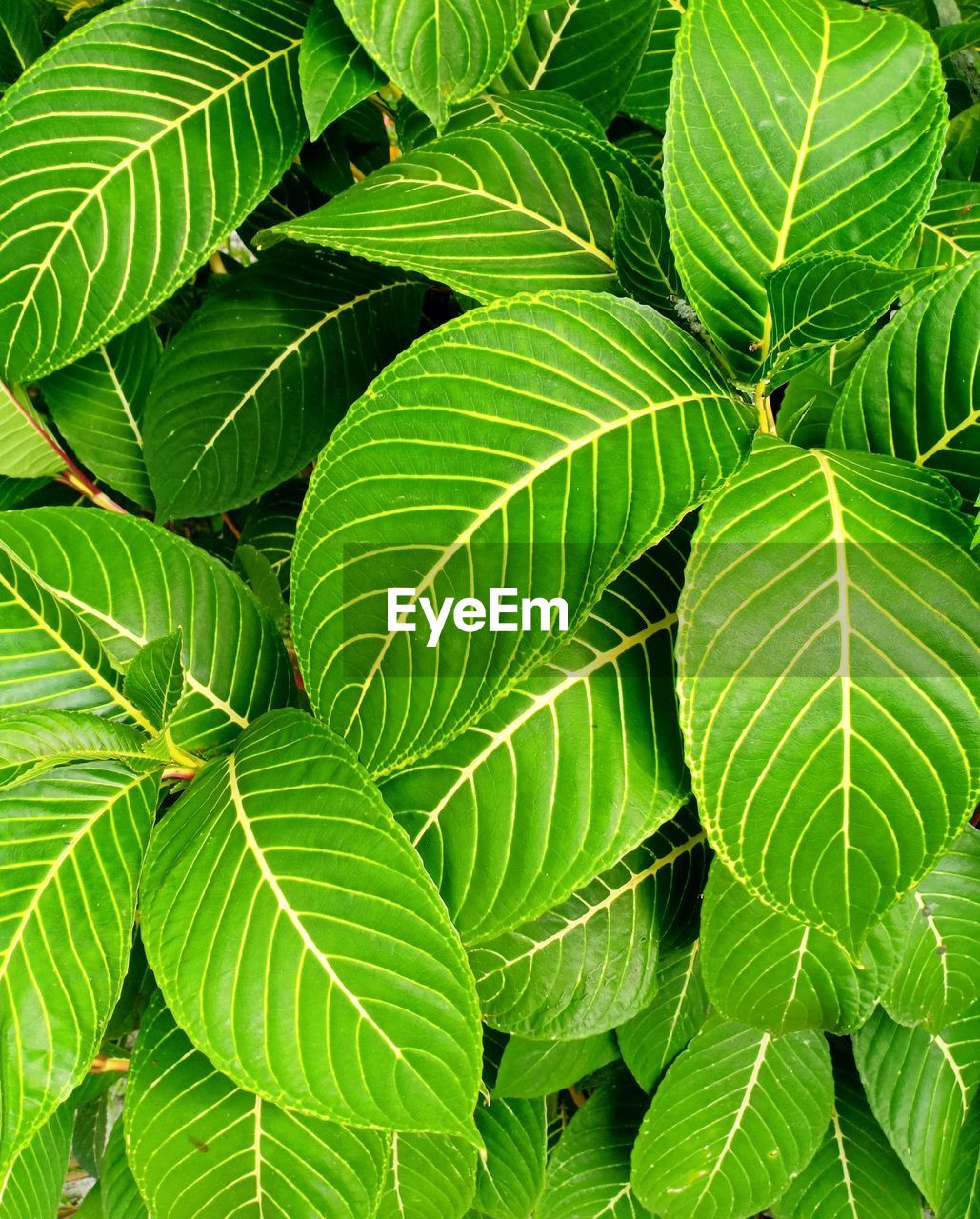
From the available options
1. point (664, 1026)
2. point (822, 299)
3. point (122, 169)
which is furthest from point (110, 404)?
point (664, 1026)

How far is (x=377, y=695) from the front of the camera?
2.04 feet

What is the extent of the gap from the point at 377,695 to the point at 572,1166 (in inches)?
32.1

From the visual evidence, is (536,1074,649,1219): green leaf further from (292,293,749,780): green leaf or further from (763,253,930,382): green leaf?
(763,253,930,382): green leaf

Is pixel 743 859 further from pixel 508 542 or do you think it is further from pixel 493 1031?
pixel 493 1031

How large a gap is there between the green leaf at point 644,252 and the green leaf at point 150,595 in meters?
0.43

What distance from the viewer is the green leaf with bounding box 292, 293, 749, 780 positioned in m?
0.59

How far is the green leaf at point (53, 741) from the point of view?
1.96ft

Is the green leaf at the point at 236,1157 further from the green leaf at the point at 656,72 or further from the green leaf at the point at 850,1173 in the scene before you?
the green leaf at the point at 656,72

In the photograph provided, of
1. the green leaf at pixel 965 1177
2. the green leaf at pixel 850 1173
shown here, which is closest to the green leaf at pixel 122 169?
the green leaf at pixel 850 1173

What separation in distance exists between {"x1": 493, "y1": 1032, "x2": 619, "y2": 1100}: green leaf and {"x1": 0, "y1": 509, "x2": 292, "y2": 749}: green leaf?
0.46m

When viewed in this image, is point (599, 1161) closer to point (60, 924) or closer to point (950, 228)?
point (60, 924)

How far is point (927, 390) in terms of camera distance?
733mm

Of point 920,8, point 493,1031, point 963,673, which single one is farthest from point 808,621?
point 920,8

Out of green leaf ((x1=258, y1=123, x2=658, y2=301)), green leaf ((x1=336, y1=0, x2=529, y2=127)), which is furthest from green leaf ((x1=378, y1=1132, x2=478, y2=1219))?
green leaf ((x1=336, y1=0, x2=529, y2=127))
